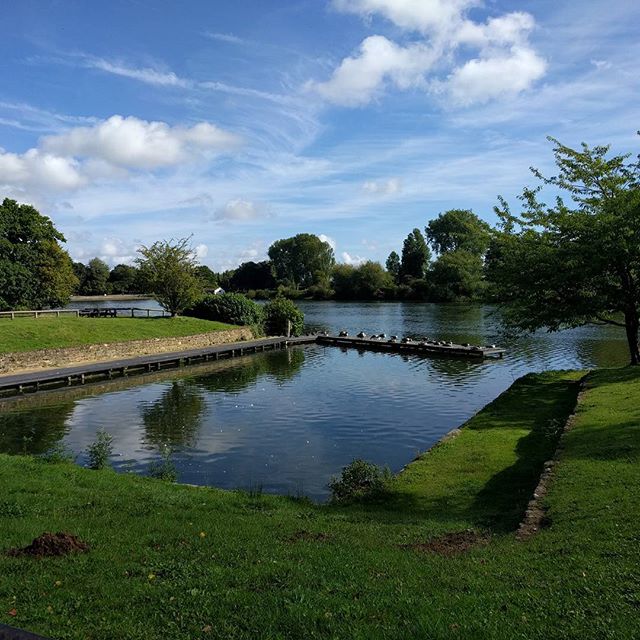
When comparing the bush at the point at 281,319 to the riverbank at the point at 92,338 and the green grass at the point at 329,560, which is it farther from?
the green grass at the point at 329,560

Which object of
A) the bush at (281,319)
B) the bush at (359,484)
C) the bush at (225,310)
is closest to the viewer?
the bush at (359,484)

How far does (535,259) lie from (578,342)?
1086 inches

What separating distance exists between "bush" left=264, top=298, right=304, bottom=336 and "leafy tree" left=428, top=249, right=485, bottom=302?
4905cm

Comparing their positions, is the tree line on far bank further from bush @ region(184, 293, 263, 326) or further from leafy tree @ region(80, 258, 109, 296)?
leafy tree @ region(80, 258, 109, 296)

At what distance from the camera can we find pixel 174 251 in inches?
2096

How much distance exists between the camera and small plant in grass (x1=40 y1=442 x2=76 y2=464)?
49.2 ft

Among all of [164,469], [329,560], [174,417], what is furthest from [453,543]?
[174,417]

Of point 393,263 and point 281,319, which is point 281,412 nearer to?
point 281,319

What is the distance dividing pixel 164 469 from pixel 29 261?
46031 mm

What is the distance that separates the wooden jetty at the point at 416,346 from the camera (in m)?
43.3

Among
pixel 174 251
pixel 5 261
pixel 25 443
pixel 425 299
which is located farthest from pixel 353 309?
pixel 25 443

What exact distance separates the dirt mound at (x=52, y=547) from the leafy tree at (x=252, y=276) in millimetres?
151581

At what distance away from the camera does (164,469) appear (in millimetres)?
16531

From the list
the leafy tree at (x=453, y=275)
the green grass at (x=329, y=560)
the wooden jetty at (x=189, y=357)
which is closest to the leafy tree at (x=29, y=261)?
the wooden jetty at (x=189, y=357)
